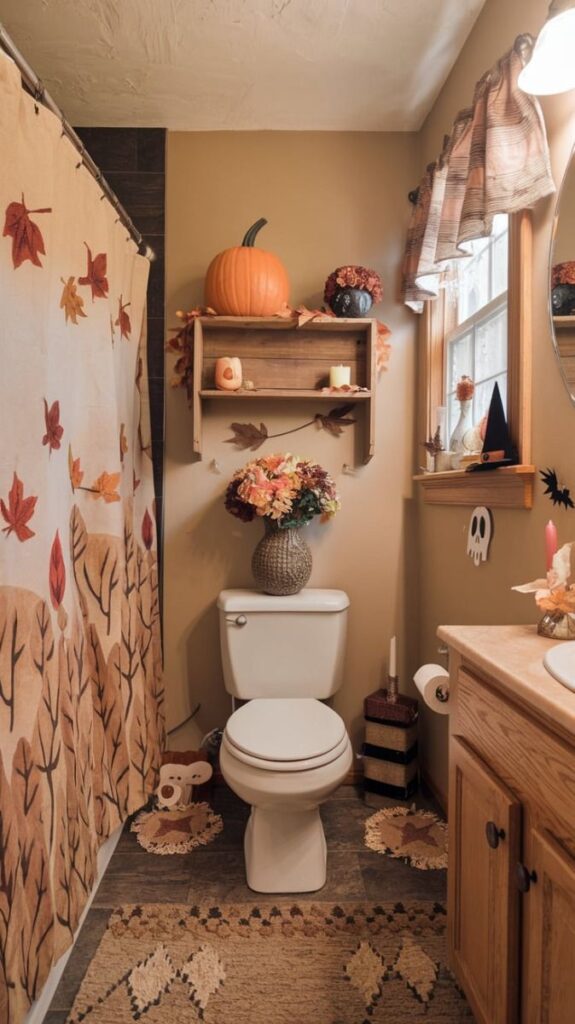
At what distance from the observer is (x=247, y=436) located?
2.04 meters

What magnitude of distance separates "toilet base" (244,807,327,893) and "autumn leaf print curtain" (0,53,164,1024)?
38 cm

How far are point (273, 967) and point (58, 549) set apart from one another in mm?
1137

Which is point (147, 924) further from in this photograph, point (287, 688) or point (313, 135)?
point (313, 135)

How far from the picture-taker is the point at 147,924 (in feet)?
4.57

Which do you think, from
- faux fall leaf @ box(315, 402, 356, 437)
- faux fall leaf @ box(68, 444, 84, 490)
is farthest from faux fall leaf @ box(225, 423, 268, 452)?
faux fall leaf @ box(68, 444, 84, 490)

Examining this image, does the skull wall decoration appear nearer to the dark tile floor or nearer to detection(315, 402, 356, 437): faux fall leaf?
detection(315, 402, 356, 437): faux fall leaf

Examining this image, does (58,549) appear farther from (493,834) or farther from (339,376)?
(339,376)

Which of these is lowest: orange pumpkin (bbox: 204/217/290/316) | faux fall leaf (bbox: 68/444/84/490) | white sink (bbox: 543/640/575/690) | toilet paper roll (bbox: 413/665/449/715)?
toilet paper roll (bbox: 413/665/449/715)

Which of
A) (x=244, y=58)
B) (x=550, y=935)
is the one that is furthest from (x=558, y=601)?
(x=244, y=58)

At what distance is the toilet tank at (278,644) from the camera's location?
5.98 ft

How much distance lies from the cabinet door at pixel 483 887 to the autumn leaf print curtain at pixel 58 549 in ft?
2.64

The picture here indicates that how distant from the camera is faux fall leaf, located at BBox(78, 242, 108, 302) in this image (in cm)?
127

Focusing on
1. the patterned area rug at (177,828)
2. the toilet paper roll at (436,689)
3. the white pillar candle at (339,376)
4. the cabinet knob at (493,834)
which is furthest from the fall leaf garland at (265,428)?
the cabinet knob at (493,834)

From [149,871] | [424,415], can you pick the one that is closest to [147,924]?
[149,871]
